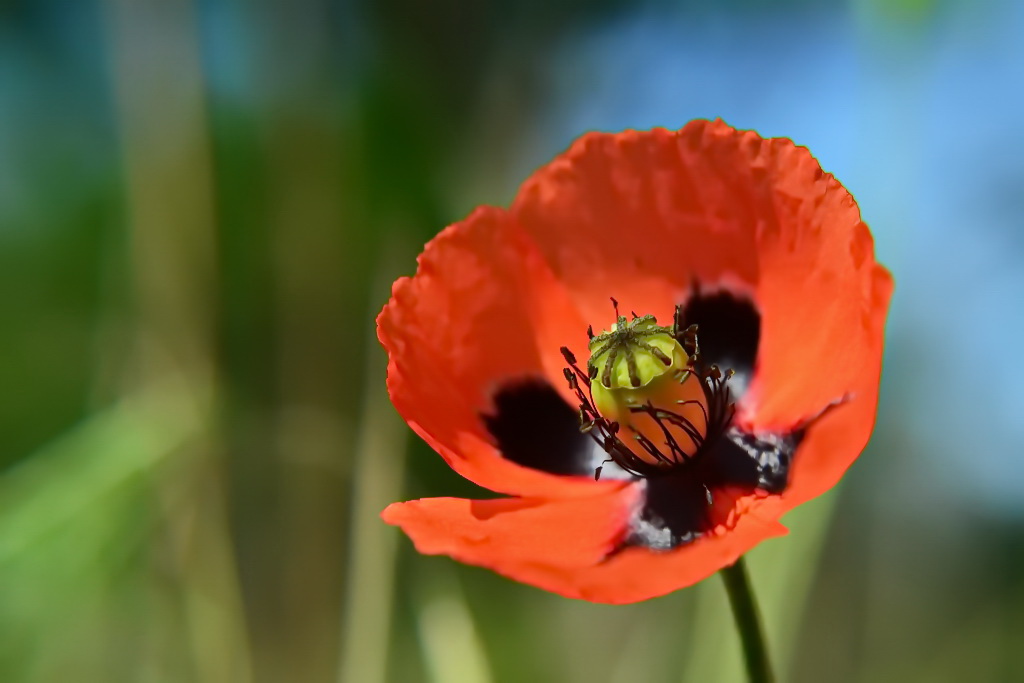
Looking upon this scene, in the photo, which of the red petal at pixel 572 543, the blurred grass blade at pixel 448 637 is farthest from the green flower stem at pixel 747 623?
the blurred grass blade at pixel 448 637

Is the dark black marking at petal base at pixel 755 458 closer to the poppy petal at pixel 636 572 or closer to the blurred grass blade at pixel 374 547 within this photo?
the poppy petal at pixel 636 572

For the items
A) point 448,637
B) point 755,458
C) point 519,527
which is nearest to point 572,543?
point 519,527

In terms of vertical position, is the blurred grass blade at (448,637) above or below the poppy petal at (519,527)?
below

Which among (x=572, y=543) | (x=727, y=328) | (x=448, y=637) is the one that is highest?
(x=727, y=328)

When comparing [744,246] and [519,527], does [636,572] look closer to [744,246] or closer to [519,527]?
[519,527]

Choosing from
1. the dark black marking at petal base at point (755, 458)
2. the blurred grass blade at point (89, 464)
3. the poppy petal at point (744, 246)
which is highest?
the poppy petal at point (744, 246)

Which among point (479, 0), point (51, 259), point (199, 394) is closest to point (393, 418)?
point (199, 394)
